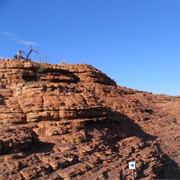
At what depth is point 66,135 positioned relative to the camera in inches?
434

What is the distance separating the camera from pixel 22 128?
10.6 meters

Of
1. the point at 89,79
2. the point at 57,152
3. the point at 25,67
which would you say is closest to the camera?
the point at 57,152

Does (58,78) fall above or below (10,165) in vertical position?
above

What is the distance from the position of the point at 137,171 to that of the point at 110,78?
40.5 ft

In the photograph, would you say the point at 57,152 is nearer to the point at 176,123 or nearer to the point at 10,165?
the point at 10,165

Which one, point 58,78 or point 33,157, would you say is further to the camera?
point 58,78

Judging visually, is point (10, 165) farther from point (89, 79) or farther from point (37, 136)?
point (89, 79)

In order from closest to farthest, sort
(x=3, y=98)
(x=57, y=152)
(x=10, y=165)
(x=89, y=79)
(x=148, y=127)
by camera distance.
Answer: (x=10, y=165)
(x=57, y=152)
(x=3, y=98)
(x=148, y=127)
(x=89, y=79)

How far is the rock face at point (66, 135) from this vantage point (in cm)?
926

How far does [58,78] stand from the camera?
17.7m

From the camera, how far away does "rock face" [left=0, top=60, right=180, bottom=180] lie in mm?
9258

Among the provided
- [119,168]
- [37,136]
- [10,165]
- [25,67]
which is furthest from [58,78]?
[10,165]

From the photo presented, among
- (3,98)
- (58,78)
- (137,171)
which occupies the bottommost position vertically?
(137,171)

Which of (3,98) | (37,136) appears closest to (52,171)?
(37,136)
